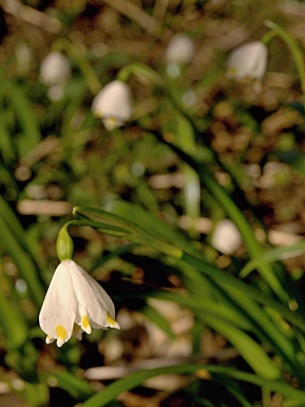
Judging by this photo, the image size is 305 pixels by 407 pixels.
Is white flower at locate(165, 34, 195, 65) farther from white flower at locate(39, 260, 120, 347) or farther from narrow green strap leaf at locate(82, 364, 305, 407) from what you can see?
white flower at locate(39, 260, 120, 347)

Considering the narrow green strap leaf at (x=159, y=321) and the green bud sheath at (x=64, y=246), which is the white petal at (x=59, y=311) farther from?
the narrow green strap leaf at (x=159, y=321)

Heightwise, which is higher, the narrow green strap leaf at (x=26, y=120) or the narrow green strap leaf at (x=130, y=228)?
the narrow green strap leaf at (x=130, y=228)

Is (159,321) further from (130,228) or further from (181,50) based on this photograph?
(181,50)

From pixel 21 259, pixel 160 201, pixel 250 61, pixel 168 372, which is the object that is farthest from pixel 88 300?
pixel 160 201

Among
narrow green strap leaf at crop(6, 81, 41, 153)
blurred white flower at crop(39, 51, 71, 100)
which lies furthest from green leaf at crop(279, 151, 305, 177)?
blurred white flower at crop(39, 51, 71, 100)

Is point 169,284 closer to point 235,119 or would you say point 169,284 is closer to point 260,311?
point 260,311

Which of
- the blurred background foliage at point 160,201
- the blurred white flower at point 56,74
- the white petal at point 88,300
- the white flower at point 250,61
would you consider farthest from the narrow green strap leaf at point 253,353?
the blurred white flower at point 56,74
